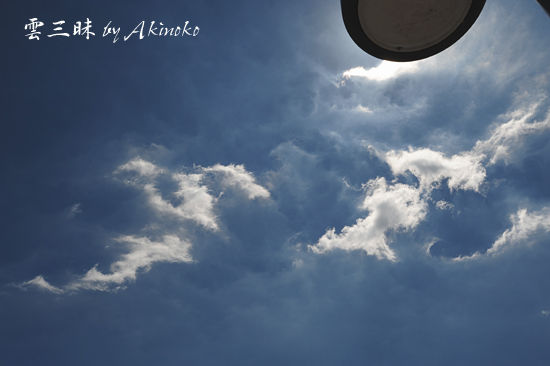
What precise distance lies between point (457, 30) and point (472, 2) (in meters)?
0.69

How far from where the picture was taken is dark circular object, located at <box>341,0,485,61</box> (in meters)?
7.37

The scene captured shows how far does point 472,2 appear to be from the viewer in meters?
7.25

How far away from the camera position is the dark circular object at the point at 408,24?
7.37 m

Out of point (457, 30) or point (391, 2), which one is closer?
point (391, 2)

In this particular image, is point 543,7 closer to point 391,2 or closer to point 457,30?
point 457,30

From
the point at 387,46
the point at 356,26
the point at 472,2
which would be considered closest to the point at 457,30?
the point at 472,2

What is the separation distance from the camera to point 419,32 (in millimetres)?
7922

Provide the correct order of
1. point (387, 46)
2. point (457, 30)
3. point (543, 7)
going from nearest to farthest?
point (543, 7), point (457, 30), point (387, 46)

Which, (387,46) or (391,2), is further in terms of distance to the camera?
(387,46)

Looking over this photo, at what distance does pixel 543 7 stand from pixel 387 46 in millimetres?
3364

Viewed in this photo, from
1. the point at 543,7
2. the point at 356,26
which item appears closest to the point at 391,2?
the point at 356,26

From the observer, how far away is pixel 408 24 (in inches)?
304

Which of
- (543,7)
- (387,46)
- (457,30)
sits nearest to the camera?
(543,7)

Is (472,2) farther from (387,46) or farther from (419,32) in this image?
(387,46)
